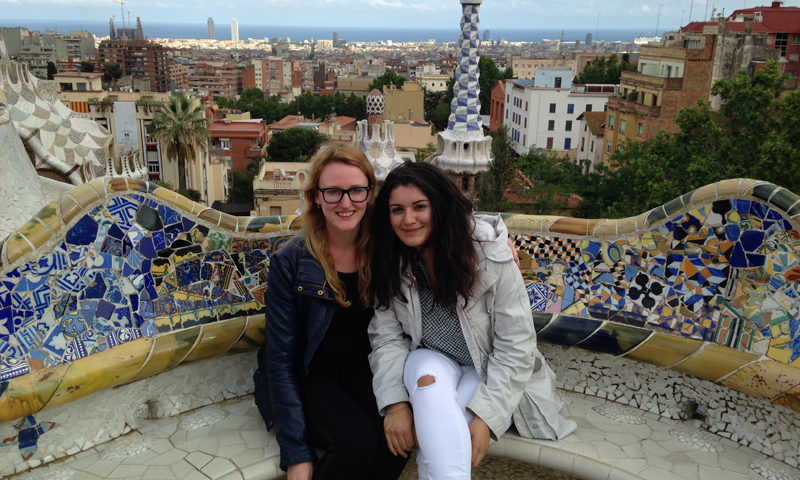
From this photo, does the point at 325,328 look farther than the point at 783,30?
No

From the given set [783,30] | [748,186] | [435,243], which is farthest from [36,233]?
[783,30]

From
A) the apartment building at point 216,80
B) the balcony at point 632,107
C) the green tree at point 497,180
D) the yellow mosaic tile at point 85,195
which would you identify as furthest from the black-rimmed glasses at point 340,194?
the apartment building at point 216,80

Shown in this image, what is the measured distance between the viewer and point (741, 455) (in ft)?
10.6

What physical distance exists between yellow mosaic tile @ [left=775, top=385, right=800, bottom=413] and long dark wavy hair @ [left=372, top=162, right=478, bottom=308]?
1.58m

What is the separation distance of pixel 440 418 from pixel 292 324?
721 mm

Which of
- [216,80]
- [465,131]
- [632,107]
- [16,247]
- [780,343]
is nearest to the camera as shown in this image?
[16,247]

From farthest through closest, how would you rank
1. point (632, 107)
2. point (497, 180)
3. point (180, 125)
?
point (632, 107) → point (180, 125) → point (497, 180)

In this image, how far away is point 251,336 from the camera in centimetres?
361

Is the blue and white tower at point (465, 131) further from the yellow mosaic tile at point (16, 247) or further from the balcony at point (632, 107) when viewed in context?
the balcony at point (632, 107)

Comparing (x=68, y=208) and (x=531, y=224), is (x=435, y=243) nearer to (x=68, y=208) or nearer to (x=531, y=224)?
(x=531, y=224)

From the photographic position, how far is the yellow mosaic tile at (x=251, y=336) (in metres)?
3.59

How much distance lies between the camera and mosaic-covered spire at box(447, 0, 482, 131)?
1326 centimetres

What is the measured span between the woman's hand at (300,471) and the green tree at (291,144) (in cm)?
3984

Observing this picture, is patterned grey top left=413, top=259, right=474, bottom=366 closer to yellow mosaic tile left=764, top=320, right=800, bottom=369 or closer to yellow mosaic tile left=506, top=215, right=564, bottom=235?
yellow mosaic tile left=506, top=215, right=564, bottom=235
